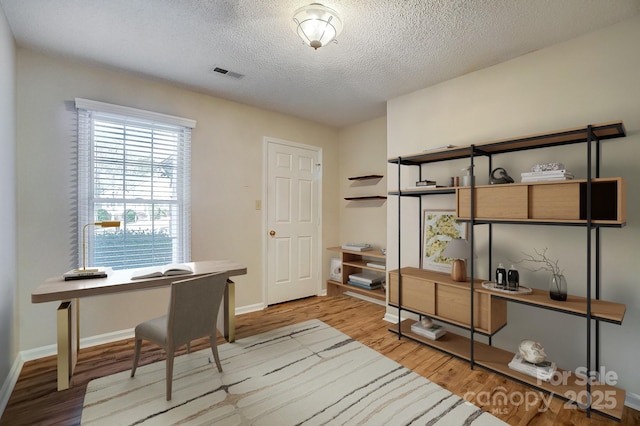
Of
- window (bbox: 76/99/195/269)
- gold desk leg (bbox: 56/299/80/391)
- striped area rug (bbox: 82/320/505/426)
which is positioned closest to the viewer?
striped area rug (bbox: 82/320/505/426)

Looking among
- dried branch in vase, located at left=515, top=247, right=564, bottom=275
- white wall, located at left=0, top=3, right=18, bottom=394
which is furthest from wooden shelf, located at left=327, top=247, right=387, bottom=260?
white wall, located at left=0, top=3, right=18, bottom=394

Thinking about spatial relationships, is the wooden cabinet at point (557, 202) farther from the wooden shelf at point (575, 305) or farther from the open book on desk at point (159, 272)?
the open book on desk at point (159, 272)

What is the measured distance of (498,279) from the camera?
2.28 metres

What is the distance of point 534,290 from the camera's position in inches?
89.8

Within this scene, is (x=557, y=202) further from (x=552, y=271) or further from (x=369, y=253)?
(x=369, y=253)

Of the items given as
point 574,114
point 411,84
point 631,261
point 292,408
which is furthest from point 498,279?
point 411,84

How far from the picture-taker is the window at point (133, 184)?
2611mm

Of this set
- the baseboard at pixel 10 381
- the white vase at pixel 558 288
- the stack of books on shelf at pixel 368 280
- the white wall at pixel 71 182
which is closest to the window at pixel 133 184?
the white wall at pixel 71 182

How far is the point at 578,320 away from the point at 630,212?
841 millimetres

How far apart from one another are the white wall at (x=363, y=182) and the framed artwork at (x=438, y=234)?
93 cm

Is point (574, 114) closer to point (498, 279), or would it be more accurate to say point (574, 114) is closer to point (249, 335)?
point (498, 279)

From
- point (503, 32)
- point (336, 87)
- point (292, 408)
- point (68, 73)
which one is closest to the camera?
point (292, 408)

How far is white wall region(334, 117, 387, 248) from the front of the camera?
397 cm

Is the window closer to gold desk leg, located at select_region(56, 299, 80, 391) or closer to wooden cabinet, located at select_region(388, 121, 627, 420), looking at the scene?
gold desk leg, located at select_region(56, 299, 80, 391)
